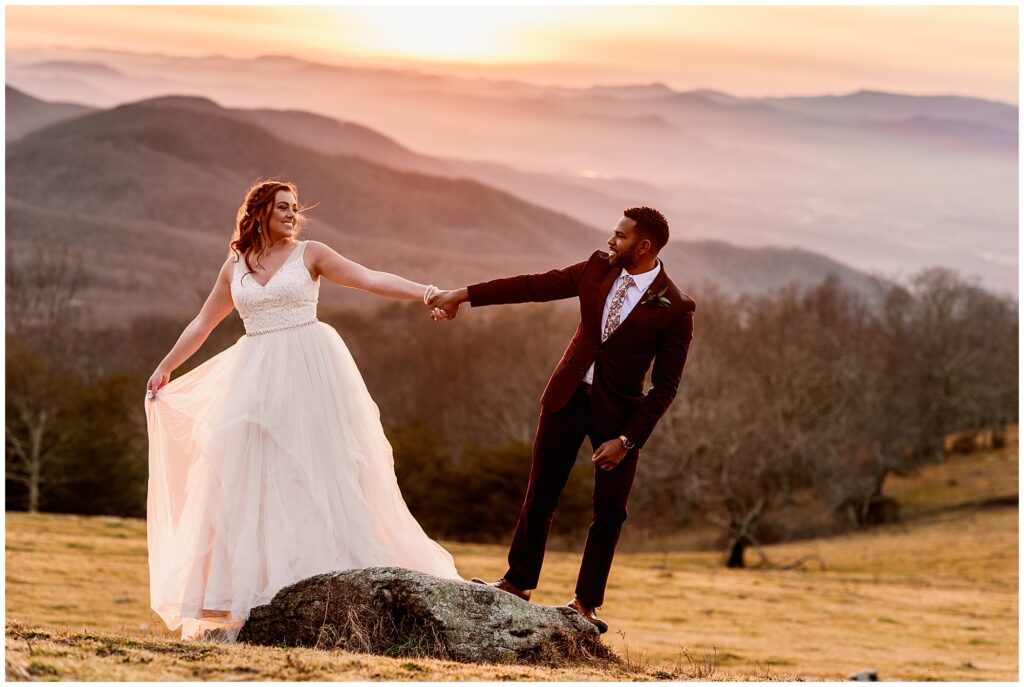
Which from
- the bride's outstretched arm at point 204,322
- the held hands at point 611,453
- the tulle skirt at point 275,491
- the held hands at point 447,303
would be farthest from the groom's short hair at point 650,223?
the bride's outstretched arm at point 204,322

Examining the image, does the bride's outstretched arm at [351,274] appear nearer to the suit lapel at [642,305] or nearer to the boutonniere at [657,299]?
the suit lapel at [642,305]

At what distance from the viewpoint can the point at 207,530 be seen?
27.2 feet

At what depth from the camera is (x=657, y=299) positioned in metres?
7.57

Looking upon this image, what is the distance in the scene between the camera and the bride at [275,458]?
8180 mm

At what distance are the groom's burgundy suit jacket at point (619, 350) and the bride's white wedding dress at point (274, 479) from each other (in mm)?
1579

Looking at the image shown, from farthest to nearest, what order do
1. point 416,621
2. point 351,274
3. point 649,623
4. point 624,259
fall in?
point 649,623, point 351,274, point 624,259, point 416,621

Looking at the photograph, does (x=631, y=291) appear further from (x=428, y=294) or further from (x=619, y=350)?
(x=428, y=294)

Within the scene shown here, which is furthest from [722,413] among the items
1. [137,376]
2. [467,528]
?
[137,376]

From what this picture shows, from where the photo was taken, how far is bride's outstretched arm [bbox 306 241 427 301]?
27.5ft

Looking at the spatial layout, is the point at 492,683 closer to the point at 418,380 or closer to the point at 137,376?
the point at 137,376

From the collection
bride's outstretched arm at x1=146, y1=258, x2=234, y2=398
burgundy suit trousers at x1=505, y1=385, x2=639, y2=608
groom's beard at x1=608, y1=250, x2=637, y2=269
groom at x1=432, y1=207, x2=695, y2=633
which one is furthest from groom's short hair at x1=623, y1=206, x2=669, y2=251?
bride's outstretched arm at x1=146, y1=258, x2=234, y2=398

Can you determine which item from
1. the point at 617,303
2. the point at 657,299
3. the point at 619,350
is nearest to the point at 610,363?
the point at 619,350

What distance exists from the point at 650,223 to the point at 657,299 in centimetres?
50

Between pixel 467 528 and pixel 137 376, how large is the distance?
20853 mm
